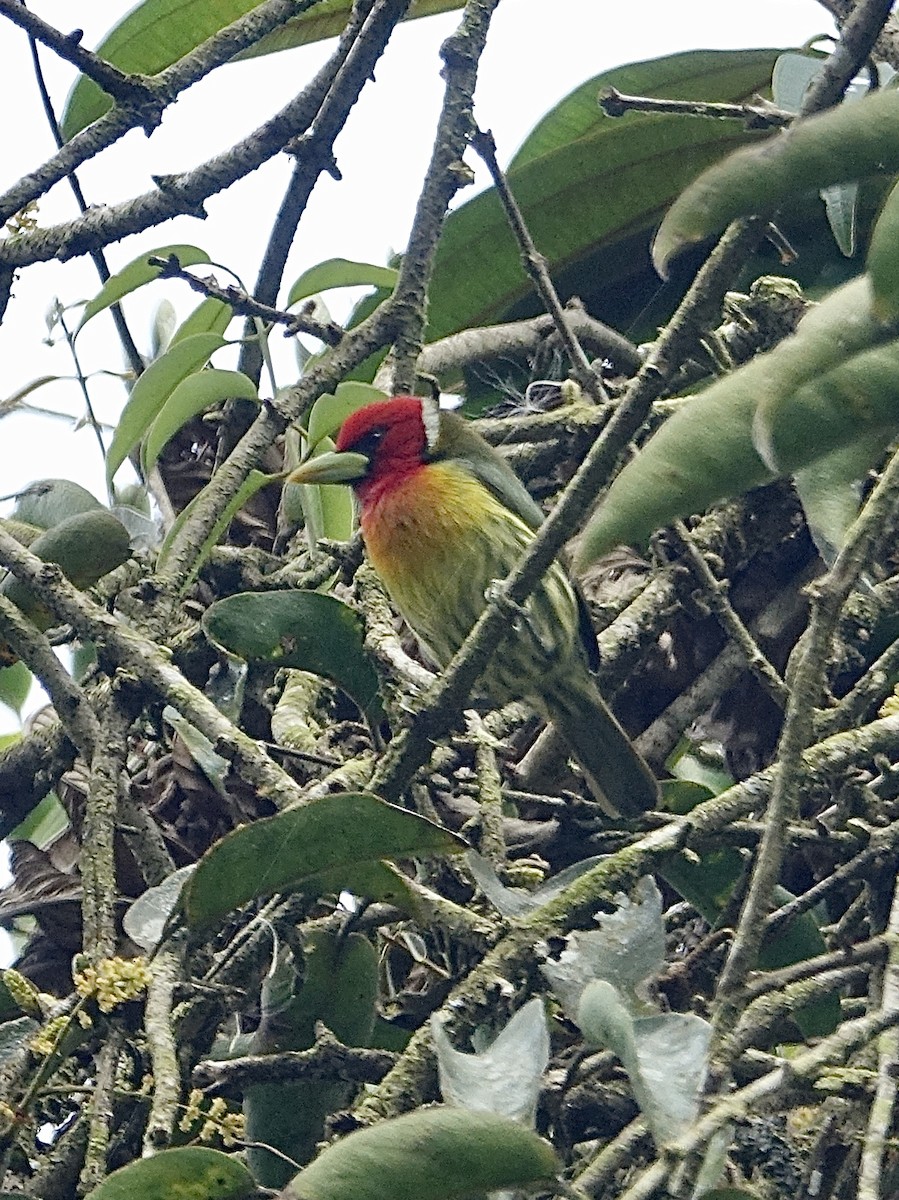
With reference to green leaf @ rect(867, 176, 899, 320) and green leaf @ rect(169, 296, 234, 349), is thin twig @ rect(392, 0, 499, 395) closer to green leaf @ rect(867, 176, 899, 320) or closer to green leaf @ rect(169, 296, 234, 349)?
green leaf @ rect(169, 296, 234, 349)

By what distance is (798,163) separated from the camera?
1025 millimetres

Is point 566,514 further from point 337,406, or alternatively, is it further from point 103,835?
point 337,406

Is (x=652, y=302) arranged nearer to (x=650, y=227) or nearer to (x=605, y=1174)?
(x=650, y=227)

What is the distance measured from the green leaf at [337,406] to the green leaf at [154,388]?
0.20 meters

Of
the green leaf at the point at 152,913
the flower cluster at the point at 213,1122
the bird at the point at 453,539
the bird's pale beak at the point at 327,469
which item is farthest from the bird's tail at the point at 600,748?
the flower cluster at the point at 213,1122

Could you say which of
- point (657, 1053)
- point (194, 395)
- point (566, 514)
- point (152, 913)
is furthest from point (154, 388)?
point (657, 1053)

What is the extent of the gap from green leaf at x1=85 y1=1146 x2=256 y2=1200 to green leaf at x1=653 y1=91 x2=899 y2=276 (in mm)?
824

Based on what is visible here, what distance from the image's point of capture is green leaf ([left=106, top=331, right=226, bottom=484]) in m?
2.72

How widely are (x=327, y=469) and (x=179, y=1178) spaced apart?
68.3 inches

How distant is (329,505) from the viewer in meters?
3.12

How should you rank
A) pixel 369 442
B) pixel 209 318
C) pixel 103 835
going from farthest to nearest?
pixel 209 318 → pixel 369 442 → pixel 103 835

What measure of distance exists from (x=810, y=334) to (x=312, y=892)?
877 millimetres

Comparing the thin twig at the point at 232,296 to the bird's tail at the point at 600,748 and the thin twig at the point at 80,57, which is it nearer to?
the thin twig at the point at 80,57

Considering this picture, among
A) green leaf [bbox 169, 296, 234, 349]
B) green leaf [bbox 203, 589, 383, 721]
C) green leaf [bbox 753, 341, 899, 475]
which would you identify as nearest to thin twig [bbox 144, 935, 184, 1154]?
green leaf [bbox 203, 589, 383, 721]
